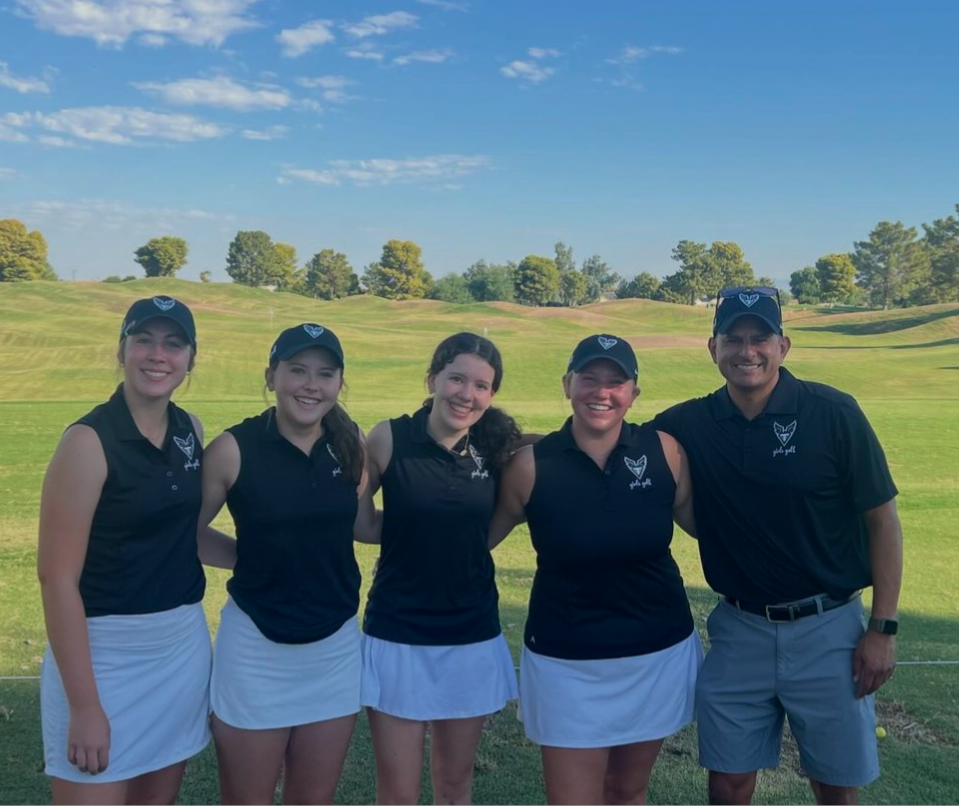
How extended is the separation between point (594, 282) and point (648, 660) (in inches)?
4492

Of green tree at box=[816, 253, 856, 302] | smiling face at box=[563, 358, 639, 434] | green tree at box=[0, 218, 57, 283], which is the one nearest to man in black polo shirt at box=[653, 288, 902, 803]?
smiling face at box=[563, 358, 639, 434]

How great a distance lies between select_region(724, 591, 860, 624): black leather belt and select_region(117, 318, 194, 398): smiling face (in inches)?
96.9

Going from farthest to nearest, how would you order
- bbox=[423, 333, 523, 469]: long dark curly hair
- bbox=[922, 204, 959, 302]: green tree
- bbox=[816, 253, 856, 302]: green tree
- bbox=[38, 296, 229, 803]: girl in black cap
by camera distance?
1. bbox=[816, 253, 856, 302]: green tree
2. bbox=[922, 204, 959, 302]: green tree
3. bbox=[423, 333, 523, 469]: long dark curly hair
4. bbox=[38, 296, 229, 803]: girl in black cap

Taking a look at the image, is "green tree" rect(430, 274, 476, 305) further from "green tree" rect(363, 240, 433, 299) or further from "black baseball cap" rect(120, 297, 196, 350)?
"black baseball cap" rect(120, 297, 196, 350)

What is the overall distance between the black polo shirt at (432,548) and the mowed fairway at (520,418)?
1.08 meters

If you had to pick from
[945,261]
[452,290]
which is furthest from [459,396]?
[452,290]

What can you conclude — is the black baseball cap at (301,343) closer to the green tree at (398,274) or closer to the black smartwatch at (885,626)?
the black smartwatch at (885,626)

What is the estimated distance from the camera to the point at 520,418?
18016 mm

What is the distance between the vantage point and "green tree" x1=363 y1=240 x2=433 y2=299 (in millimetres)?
102062

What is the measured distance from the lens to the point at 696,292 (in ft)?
308

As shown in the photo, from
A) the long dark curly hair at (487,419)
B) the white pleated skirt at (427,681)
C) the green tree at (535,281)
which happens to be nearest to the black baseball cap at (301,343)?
the long dark curly hair at (487,419)

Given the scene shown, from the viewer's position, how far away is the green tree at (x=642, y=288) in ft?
327

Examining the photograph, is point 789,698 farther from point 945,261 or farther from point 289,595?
point 945,261

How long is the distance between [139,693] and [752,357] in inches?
104
